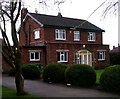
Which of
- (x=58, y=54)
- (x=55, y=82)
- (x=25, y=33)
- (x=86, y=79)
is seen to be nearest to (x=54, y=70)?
(x=55, y=82)

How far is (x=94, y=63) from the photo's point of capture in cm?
4569

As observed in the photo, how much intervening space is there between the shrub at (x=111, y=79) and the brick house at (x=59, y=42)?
21.0 meters

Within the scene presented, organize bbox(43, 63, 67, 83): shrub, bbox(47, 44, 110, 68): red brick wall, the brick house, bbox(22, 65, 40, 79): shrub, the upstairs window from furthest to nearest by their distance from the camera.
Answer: the brick house
bbox(47, 44, 110, 68): red brick wall
the upstairs window
bbox(22, 65, 40, 79): shrub
bbox(43, 63, 67, 83): shrub

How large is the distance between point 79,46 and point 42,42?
570 cm

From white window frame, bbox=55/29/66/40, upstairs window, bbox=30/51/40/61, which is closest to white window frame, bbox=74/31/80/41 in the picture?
white window frame, bbox=55/29/66/40

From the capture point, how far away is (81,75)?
2156cm

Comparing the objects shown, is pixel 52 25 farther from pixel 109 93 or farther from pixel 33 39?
pixel 109 93

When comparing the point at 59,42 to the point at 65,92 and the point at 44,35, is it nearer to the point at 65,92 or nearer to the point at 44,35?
the point at 44,35

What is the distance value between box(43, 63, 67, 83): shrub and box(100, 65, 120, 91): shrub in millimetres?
5933

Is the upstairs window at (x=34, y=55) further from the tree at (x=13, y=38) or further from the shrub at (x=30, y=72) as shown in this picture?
the tree at (x=13, y=38)

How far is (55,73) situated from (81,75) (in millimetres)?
3541

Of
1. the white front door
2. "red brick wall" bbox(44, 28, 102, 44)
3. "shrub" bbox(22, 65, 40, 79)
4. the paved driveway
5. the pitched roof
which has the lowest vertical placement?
the paved driveway

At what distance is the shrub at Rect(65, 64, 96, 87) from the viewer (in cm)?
2139

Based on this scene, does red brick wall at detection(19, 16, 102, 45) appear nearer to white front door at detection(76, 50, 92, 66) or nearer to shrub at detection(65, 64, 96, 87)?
white front door at detection(76, 50, 92, 66)
